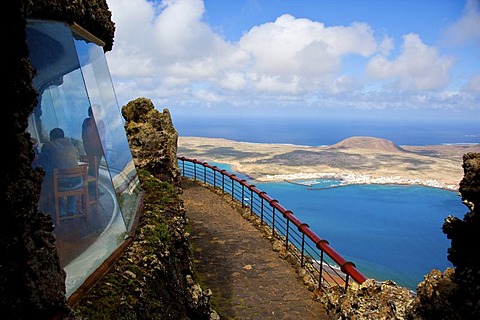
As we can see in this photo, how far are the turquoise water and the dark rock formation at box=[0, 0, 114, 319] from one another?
22.7 meters

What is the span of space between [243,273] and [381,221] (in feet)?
109

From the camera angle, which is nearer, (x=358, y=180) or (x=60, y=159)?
(x=60, y=159)

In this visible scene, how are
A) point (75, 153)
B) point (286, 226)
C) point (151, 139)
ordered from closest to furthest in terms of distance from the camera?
point (75, 153)
point (286, 226)
point (151, 139)

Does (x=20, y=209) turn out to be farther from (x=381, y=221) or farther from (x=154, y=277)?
(x=381, y=221)

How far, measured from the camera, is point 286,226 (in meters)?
8.16

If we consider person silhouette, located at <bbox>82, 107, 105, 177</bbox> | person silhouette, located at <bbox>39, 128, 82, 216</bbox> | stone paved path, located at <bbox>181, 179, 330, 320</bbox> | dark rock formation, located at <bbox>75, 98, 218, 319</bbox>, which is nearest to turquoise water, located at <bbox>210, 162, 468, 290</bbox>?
stone paved path, located at <bbox>181, 179, 330, 320</bbox>

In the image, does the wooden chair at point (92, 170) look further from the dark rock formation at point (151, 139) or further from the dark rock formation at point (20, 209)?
the dark rock formation at point (151, 139)

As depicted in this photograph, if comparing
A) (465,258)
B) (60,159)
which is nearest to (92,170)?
(60,159)

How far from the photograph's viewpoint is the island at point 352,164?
53000 millimetres

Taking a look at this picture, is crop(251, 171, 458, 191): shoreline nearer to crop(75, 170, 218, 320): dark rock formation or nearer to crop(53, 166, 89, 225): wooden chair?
crop(75, 170, 218, 320): dark rock formation

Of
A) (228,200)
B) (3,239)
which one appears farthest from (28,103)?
(228,200)

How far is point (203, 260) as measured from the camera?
7.76 meters

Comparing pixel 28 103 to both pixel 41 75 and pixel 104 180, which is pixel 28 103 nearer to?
pixel 41 75

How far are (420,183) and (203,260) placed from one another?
50.2 meters
